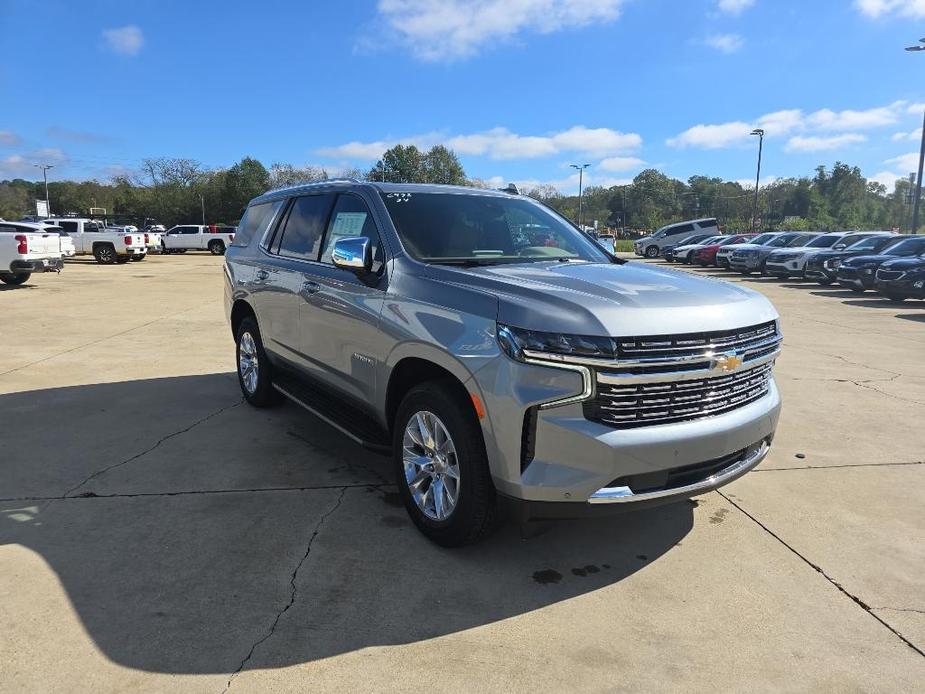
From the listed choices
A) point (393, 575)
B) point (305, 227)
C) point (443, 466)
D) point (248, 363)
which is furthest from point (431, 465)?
point (248, 363)

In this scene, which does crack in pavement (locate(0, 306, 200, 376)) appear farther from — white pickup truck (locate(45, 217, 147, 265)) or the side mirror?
white pickup truck (locate(45, 217, 147, 265))

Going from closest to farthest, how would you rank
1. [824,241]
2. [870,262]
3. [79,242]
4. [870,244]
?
[870,262]
[870,244]
[824,241]
[79,242]

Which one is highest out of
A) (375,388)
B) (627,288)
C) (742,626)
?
(627,288)

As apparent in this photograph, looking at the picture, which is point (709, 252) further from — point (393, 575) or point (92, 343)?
point (393, 575)

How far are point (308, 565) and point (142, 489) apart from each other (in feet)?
5.17

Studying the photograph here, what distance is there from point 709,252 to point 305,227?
29.0 meters

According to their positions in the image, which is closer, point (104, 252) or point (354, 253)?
point (354, 253)

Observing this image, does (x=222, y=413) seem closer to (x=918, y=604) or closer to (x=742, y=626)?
(x=742, y=626)

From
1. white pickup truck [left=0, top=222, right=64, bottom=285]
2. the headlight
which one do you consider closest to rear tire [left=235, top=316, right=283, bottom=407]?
the headlight

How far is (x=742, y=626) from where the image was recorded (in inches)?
112

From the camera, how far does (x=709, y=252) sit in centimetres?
3080

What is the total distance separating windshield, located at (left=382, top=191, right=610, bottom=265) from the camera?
3943mm

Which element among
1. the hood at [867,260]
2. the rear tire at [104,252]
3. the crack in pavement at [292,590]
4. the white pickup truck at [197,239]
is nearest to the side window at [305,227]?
the crack in pavement at [292,590]

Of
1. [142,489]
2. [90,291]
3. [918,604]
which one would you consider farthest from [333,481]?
[90,291]
